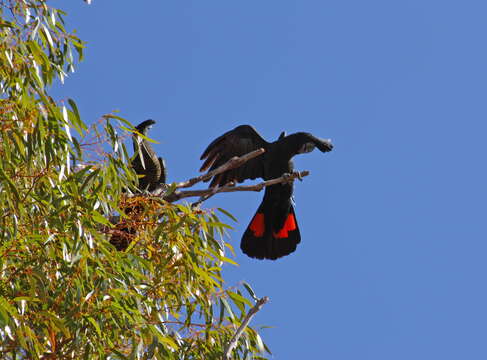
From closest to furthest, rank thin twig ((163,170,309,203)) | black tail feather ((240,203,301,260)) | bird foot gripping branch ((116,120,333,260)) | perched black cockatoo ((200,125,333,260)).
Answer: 1. thin twig ((163,170,309,203))
2. bird foot gripping branch ((116,120,333,260))
3. perched black cockatoo ((200,125,333,260))
4. black tail feather ((240,203,301,260))

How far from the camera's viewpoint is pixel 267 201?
599 centimetres

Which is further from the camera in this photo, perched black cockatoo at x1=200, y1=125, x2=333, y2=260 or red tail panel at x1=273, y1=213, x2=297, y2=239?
red tail panel at x1=273, y1=213, x2=297, y2=239

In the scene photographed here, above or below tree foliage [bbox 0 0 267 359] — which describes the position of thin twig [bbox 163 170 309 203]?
above

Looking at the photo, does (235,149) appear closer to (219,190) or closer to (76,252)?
(219,190)

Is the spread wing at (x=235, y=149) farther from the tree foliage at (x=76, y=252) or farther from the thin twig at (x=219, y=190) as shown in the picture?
the tree foliage at (x=76, y=252)

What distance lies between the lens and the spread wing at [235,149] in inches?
235

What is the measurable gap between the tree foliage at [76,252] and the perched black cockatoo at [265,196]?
2168mm

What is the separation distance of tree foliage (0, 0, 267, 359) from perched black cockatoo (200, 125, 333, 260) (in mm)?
2168

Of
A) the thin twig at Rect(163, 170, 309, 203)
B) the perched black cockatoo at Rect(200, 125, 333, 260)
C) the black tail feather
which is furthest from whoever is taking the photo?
the black tail feather

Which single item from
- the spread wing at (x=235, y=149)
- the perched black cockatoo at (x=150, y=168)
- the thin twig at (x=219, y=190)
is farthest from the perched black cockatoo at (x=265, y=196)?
the thin twig at (x=219, y=190)

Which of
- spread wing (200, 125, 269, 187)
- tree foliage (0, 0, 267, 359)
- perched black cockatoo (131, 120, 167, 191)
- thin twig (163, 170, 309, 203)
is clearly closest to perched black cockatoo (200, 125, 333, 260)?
spread wing (200, 125, 269, 187)

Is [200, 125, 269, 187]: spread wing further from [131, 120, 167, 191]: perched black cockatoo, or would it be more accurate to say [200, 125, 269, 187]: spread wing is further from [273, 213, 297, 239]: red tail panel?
[131, 120, 167, 191]: perched black cockatoo

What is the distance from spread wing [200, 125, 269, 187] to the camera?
5980 millimetres

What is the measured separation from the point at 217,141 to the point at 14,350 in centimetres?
321
